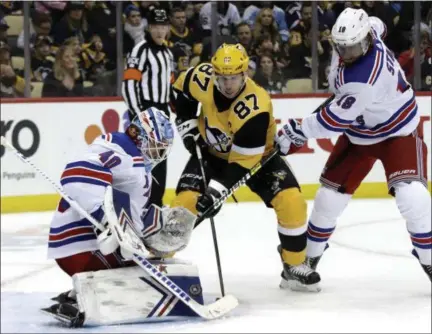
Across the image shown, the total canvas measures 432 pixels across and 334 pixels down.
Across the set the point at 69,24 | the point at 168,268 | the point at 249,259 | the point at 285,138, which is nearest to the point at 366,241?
the point at 249,259

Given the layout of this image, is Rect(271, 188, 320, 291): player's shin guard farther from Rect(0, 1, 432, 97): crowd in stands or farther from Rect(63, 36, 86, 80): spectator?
Rect(63, 36, 86, 80): spectator

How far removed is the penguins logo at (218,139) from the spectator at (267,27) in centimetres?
352

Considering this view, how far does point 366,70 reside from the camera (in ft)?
13.9

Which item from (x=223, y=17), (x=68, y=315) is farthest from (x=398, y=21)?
(x=68, y=315)

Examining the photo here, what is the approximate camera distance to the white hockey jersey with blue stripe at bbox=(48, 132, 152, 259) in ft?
12.2

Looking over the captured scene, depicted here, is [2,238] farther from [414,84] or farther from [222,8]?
[414,84]

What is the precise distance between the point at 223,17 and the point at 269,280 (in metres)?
3.34

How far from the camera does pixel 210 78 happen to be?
451cm

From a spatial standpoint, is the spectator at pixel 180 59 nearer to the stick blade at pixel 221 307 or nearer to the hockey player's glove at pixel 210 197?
the hockey player's glove at pixel 210 197

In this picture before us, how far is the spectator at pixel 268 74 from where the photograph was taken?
790 cm

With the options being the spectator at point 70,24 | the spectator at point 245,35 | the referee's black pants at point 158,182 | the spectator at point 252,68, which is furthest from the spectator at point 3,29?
the spectator at point 252,68

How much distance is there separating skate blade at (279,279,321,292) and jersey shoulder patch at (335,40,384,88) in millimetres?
787

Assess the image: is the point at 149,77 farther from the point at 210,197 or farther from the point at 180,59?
the point at 210,197

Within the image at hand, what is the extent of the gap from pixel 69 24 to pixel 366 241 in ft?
8.48
